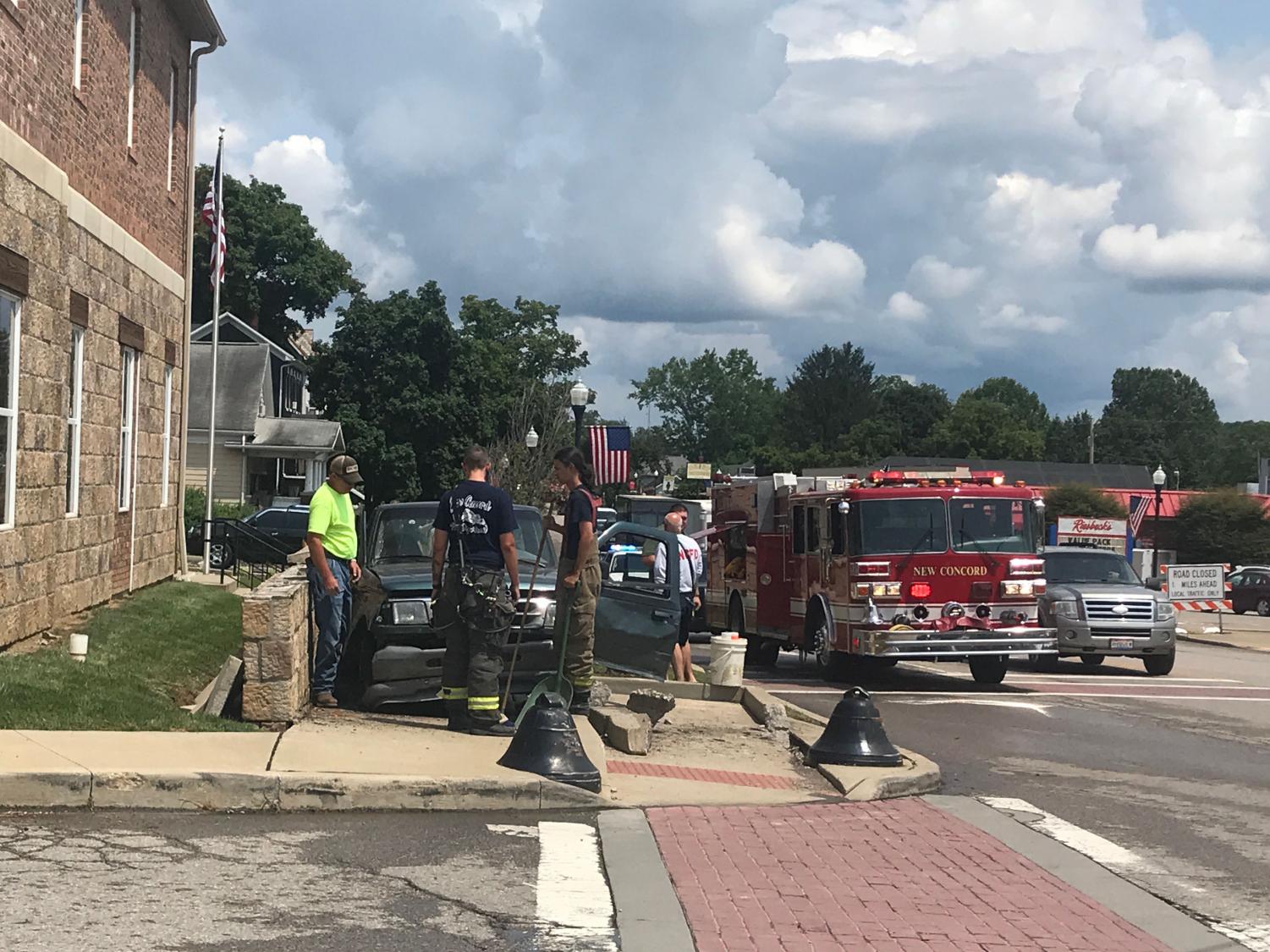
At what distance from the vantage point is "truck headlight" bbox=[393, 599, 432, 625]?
1143cm

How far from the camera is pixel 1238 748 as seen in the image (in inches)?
505

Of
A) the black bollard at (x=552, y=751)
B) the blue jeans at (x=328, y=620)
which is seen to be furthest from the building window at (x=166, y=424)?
the black bollard at (x=552, y=751)

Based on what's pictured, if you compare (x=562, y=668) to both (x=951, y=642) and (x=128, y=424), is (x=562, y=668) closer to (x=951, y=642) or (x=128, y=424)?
(x=951, y=642)

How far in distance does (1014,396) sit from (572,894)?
163 metres

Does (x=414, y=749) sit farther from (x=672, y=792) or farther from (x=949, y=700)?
(x=949, y=700)

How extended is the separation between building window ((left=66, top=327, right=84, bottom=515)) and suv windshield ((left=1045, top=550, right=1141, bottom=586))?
43.0ft

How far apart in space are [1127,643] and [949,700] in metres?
5.19

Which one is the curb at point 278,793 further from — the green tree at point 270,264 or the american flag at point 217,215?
the green tree at point 270,264

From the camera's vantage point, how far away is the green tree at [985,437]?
118925 mm

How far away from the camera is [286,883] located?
6414 mm

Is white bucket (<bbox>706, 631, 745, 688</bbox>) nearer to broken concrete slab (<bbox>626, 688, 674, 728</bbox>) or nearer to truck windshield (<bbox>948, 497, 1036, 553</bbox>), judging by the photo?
broken concrete slab (<bbox>626, 688, 674, 728</bbox>)

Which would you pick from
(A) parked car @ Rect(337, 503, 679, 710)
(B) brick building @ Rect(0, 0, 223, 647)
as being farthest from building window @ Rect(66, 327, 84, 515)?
(A) parked car @ Rect(337, 503, 679, 710)

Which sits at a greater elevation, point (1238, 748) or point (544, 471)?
point (544, 471)

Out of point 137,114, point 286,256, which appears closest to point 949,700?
point 137,114
